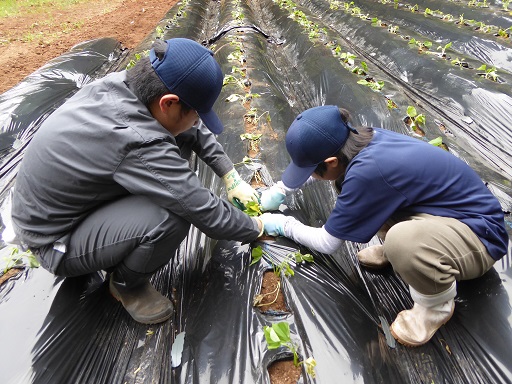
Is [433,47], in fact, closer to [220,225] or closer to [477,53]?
[477,53]

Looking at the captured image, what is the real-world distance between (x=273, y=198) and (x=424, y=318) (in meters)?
1.03

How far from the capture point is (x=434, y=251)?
4.61 feet

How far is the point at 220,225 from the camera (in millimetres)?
1608

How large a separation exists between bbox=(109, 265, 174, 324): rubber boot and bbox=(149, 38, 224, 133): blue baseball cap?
3.07 ft

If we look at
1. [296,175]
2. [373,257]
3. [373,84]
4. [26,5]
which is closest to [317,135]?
[296,175]

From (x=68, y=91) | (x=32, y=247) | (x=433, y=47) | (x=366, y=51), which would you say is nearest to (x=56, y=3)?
(x=68, y=91)

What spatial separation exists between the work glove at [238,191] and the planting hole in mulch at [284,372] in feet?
3.18

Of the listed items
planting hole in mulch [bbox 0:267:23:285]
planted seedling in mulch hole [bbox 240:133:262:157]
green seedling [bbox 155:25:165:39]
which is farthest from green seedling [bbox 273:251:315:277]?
green seedling [bbox 155:25:165:39]

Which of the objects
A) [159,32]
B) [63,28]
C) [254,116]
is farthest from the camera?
[63,28]

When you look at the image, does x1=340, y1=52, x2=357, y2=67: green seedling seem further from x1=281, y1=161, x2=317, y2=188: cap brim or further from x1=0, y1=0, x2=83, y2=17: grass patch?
x1=0, y1=0, x2=83, y2=17: grass patch

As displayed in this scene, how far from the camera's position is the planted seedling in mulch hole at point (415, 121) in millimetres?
2941

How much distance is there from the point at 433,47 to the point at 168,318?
472cm

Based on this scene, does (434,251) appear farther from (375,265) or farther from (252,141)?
(252,141)

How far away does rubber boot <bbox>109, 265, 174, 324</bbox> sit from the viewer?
5.69 feet
